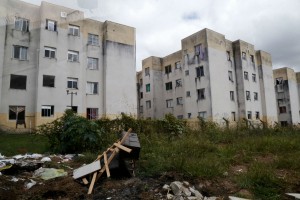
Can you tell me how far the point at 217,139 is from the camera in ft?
33.0

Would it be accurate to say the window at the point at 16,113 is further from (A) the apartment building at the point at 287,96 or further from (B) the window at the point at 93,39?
(A) the apartment building at the point at 287,96

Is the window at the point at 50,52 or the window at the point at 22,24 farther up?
the window at the point at 22,24

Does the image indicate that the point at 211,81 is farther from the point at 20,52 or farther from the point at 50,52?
the point at 20,52

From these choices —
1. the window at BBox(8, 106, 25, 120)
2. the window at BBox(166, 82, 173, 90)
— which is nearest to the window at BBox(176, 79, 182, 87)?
the window at BBox(166, 82, 173, 90)

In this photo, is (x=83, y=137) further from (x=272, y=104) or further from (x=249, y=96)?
(x=272, y=104)

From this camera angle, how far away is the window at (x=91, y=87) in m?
25.3

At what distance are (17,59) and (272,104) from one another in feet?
106

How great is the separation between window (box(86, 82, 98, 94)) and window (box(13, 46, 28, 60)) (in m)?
6.14

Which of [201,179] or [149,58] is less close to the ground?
[149,58]

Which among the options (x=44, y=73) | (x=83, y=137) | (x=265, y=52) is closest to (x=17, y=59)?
(x=44, y=73)

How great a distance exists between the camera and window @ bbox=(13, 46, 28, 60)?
22.2m

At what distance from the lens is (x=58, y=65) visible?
23406mm

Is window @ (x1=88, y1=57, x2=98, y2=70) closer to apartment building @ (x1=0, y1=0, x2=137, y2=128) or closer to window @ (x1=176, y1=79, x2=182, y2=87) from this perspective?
apartment building @ (x1=0, y1=0, x2=137, y2=128)

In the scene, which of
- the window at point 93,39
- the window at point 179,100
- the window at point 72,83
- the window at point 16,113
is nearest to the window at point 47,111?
the window at point 16,113
